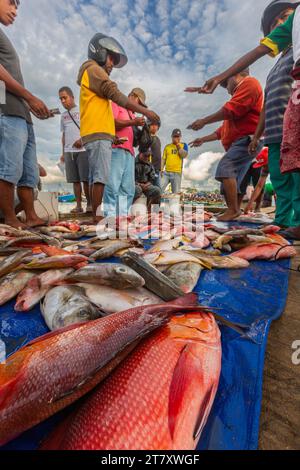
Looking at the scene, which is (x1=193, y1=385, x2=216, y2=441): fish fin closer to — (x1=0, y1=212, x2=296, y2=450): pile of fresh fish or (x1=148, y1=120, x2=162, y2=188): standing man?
(x1=0, y1=212, x2=296, y2=450): pile of fresh fish

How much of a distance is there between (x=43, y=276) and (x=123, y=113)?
478cm

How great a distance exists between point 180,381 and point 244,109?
4871 mm

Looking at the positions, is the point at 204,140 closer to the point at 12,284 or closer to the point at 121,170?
the point at 121,170

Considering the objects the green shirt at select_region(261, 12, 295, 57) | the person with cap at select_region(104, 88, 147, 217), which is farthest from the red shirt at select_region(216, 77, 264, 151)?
the person with cap at select_region(104, 88, 147, 217)

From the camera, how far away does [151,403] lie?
Answer: 54 cm

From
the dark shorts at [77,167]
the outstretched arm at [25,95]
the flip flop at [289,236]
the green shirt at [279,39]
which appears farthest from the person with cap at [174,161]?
the flip flop at [289,236]

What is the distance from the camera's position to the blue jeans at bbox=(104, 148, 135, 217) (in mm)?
4496

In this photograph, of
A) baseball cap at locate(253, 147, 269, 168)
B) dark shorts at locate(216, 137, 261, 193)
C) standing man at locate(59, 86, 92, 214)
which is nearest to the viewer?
dark shorts at locate(216, 137, 261, 193)

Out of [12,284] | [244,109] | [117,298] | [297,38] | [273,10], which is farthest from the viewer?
[244,109]

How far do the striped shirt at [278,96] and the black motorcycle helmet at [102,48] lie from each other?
2.55 meters

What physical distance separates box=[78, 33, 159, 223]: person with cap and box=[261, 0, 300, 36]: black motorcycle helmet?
2.36m

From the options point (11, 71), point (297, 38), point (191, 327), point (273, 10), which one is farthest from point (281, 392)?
point (273, 10)

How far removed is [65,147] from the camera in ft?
18.7

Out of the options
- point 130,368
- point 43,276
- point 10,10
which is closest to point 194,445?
point 130,368
